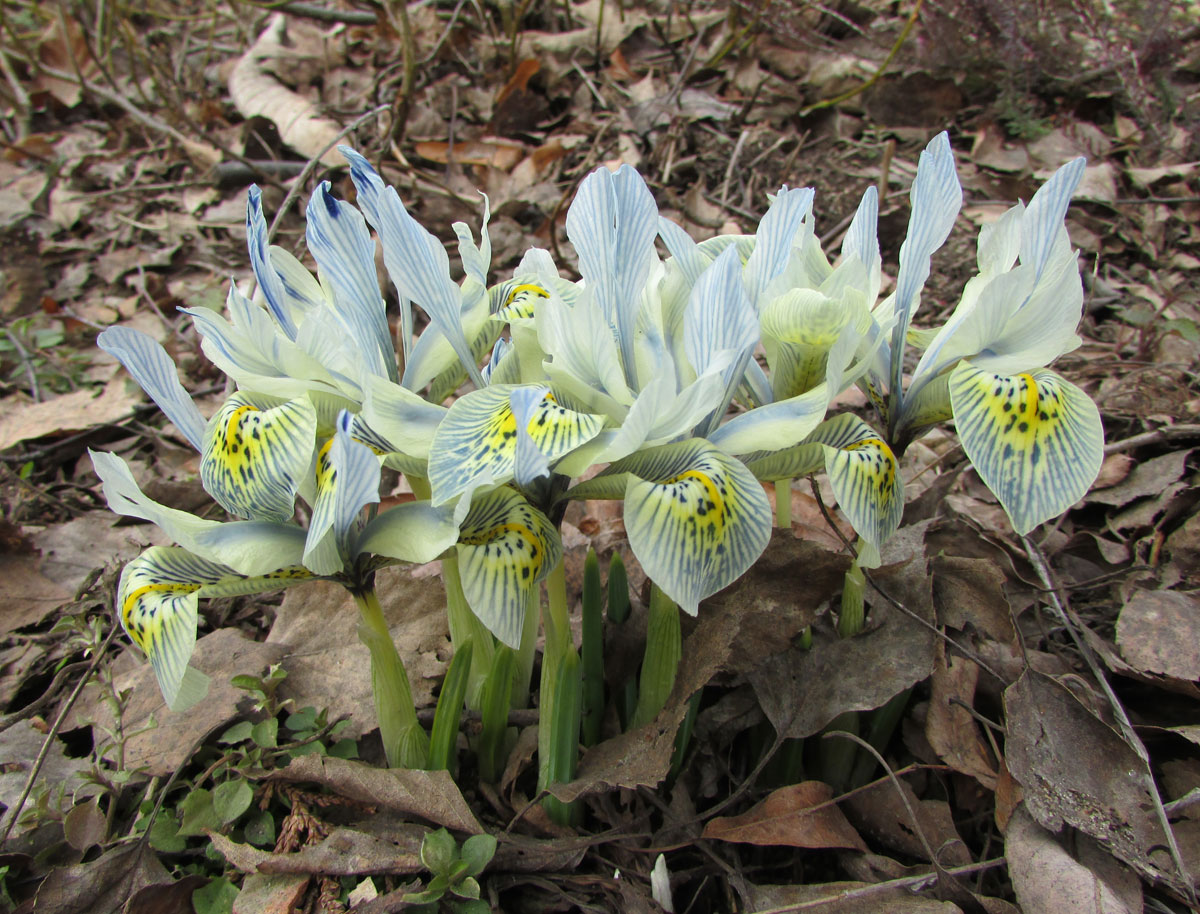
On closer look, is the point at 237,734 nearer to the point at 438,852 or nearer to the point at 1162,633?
the point at 438,852

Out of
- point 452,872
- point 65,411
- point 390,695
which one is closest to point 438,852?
point 452,872

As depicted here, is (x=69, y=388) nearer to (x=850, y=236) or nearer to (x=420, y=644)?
(x=420, y=644)

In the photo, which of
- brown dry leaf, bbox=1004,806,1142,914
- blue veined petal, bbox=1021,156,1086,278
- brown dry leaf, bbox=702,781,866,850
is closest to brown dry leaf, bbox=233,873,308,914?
brown dry leaf, bbox=702,781,866,850

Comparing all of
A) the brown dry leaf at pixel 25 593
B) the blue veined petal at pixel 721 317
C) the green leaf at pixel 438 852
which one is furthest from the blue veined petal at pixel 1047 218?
the brown dry leaf at pixel 25 593

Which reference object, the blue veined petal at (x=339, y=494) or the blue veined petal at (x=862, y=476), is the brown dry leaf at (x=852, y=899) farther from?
the blue veined petal at (x=339, y=494)

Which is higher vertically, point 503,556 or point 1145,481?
point 503,556
